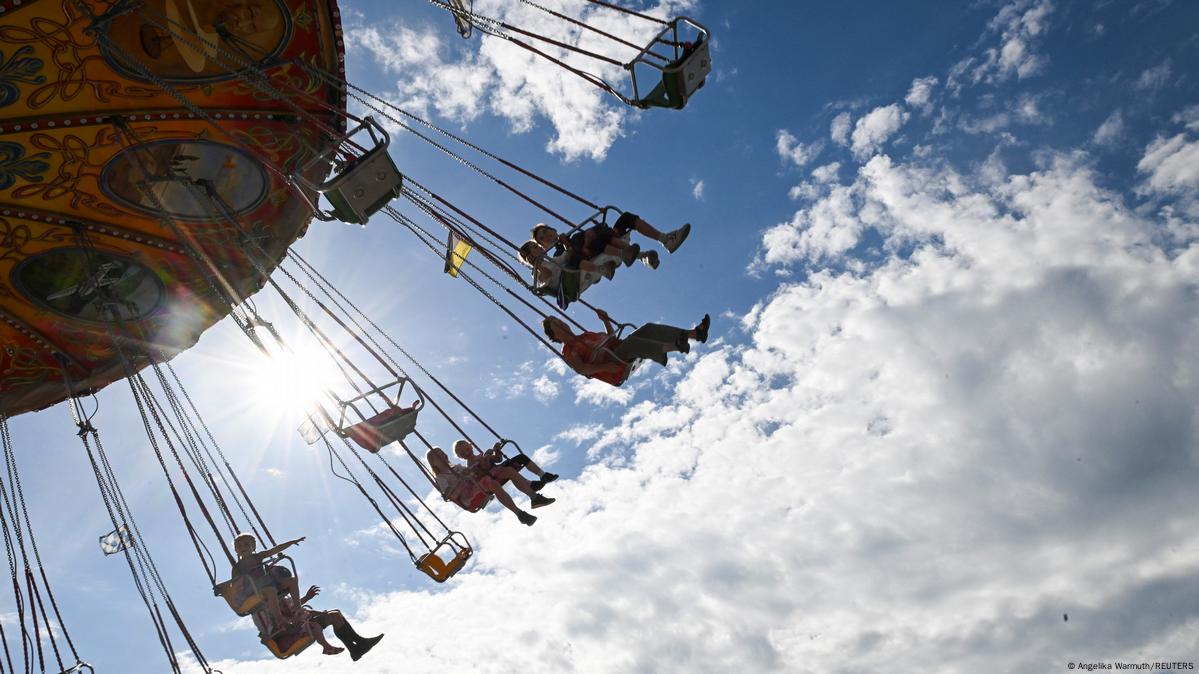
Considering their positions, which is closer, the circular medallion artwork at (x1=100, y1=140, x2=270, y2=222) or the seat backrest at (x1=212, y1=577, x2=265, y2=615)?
the circular medallion artwork at (x1=100, y1=140, x2=270, y2=222)

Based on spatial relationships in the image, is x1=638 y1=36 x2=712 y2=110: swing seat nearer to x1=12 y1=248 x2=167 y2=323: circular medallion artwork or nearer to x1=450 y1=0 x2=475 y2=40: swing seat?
x1=450 y1=0 x2=475 y2=40: swing seat

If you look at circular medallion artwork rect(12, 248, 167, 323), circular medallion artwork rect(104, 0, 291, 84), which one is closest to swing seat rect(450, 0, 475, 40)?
circular medallion artwork rect(104, 0, 291, 84)

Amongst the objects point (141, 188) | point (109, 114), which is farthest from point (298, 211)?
point (109, 114)

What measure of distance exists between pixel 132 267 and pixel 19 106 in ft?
8.13

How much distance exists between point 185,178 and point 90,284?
1789mm

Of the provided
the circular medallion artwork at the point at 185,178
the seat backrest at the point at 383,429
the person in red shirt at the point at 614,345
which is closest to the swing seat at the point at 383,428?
the seat backrest at the point at 383,429

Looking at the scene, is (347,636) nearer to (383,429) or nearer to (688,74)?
(383,429)

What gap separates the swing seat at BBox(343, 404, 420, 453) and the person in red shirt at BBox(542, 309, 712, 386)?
176 cm

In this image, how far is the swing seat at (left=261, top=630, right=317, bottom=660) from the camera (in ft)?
29.9

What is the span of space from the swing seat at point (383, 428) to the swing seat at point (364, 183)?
6.86 ft

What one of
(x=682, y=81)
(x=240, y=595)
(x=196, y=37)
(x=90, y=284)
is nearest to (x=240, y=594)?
(x=240, y=595)

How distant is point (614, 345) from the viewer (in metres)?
9.04

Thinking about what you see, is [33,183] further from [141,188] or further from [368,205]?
[368,205]

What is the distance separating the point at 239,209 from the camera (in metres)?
9.62
